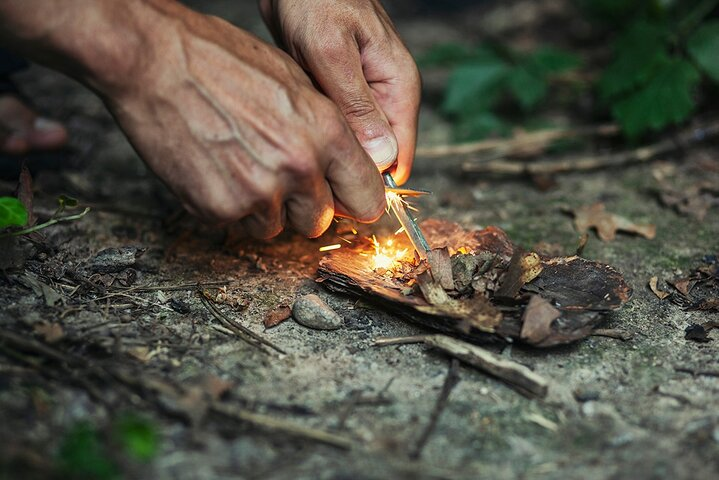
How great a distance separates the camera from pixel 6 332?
2.07m

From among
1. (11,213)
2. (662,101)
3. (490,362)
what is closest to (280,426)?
(490,362)

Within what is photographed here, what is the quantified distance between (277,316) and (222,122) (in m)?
0.81

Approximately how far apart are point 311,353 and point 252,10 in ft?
16.0

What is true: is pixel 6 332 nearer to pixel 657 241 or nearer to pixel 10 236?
pixel 10 236

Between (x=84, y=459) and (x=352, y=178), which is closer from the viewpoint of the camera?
(x=84, y=459)

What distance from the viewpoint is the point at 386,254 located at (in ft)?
9.37

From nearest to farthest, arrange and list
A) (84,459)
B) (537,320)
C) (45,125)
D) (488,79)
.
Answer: (84,459) < (537,320) < (45,125) < (488,79)

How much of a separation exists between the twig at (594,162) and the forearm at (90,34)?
2143mm

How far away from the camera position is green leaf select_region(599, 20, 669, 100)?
3.82 m

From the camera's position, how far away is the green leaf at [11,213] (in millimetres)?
2318

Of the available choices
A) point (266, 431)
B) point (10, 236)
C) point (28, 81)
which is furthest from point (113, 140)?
point (266, 431)

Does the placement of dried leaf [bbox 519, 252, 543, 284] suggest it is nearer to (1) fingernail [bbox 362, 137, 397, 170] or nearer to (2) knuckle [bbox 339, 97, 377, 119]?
(1) fingernail [bbox 362, 137, 397, 170]

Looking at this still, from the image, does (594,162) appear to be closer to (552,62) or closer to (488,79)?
(552,62)

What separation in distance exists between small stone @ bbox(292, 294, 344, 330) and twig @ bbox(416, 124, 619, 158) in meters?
1.77
